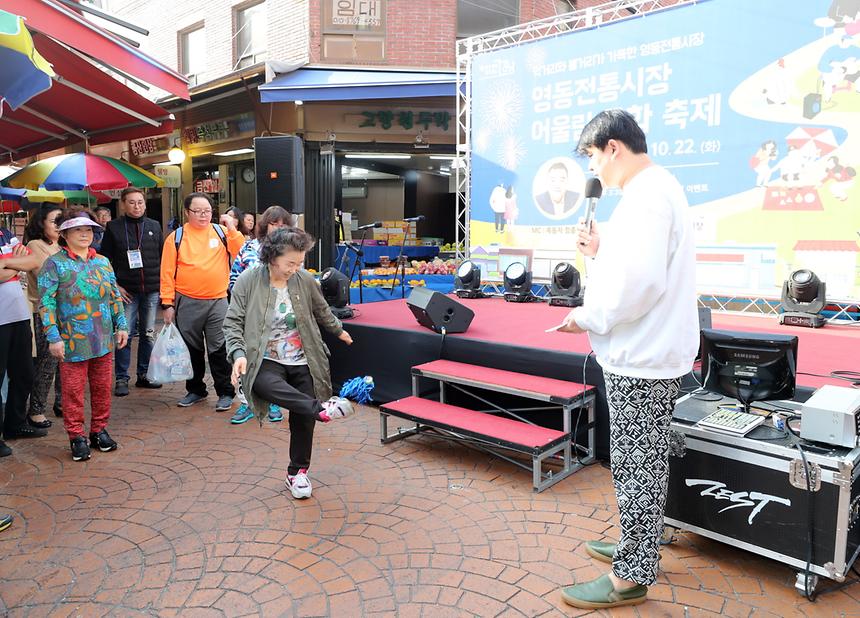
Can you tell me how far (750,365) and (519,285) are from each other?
165 inches

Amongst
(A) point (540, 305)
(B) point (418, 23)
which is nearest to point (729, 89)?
(A) point (540, 305)

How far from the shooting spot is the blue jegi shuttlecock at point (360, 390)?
5.17 meters

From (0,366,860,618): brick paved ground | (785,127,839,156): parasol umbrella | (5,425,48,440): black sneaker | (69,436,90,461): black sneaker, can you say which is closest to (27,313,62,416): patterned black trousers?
(5,425,48,440): black sneaker

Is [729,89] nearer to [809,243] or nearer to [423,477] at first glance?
[809,243]

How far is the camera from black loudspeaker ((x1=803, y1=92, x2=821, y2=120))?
5.05m

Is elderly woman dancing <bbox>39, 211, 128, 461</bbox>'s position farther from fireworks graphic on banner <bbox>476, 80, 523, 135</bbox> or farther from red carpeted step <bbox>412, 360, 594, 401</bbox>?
fireworks graphic on banner <bbox>476, 80, 523, 135</bbox>

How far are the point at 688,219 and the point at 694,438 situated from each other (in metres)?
1.09

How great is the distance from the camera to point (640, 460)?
7.04 ft

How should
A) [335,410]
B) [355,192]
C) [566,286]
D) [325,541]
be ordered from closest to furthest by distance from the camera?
[325,541] < [335,410] < [566,286] < [355,192]

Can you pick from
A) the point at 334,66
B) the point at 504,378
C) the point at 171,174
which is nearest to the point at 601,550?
the point at 504,378

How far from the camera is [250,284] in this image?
10.8 ft

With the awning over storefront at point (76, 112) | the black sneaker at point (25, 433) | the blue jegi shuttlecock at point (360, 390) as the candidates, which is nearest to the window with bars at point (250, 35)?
the awning over storefront at point (76, 112)

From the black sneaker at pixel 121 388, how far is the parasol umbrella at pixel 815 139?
6493 mm

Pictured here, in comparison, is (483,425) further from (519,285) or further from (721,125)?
(721,125)
